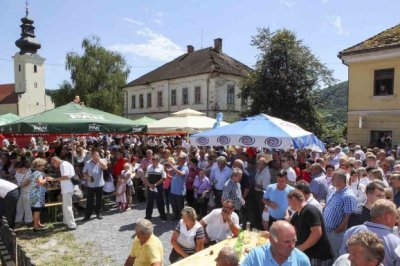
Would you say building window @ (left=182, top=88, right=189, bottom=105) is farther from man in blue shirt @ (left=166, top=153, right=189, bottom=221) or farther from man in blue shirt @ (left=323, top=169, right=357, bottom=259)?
man in blue shirt @ (left=323, top=169, right=357, bottom=259)

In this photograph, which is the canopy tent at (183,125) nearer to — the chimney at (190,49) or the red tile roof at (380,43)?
the red tile roof at (380,43)

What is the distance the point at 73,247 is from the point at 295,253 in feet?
17.4

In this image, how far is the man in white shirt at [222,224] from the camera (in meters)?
5.25

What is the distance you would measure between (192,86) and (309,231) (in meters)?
29.1

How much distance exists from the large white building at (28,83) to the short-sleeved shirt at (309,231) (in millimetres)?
63728

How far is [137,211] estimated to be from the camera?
32.4 ft

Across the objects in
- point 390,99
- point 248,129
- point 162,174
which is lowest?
point 162,174

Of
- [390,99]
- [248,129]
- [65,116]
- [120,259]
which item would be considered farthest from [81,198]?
[390,99]

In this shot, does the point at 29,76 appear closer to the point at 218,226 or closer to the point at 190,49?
the point at 190,49

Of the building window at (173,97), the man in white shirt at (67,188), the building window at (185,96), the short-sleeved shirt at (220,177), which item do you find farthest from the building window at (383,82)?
the building window at (173,97)

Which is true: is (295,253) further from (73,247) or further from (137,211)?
(137,211)

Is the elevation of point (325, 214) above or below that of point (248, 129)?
below

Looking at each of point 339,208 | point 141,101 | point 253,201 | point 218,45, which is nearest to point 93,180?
point 253,201

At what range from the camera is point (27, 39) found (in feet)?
197
